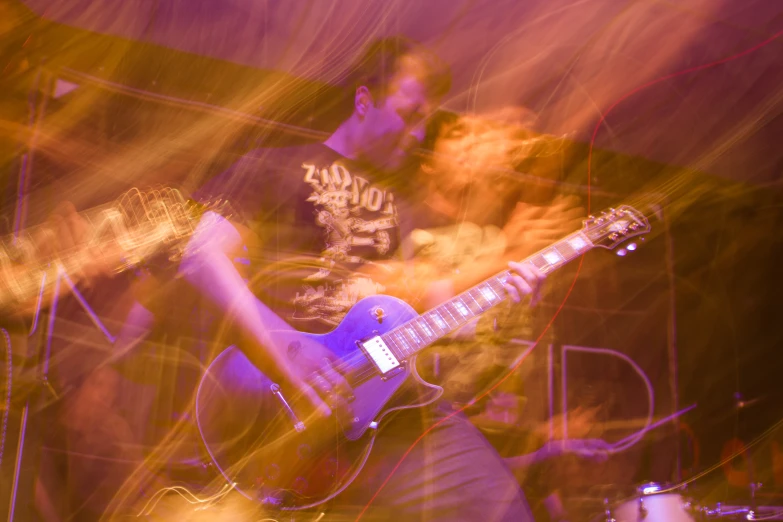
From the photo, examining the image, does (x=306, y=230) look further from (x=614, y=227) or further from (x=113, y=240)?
(x=614, y=227)

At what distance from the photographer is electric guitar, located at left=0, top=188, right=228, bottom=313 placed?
161cm

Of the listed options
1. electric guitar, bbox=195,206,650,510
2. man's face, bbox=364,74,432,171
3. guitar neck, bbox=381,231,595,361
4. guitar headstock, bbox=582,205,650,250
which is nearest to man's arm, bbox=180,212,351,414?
electric guitar, bbox=195,206,650,510

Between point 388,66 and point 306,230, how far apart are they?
2.44 ft

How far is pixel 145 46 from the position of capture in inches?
76.2

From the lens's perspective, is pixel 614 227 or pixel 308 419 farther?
pixel 614 227

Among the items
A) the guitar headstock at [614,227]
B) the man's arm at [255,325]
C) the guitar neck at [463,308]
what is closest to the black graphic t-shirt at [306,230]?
the man's arm at [255,325]

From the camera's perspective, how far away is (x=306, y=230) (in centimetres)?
192

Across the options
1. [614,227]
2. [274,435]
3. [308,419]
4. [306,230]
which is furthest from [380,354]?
[614,227]

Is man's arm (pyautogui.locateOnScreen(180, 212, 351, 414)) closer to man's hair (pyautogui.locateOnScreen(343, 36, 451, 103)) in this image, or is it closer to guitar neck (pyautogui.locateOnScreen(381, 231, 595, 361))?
guitar neck (pyautogui.locateOnScreen(381, 231, 595, 361))

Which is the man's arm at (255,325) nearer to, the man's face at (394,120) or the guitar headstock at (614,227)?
the man's face at (394,120)

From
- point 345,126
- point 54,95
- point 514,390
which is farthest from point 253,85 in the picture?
point 514,390

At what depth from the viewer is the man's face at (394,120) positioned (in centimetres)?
208

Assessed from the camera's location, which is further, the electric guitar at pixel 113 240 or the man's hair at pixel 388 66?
the man's hair at pixel 388 66

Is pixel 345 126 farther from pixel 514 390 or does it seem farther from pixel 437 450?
pixel 514 390
